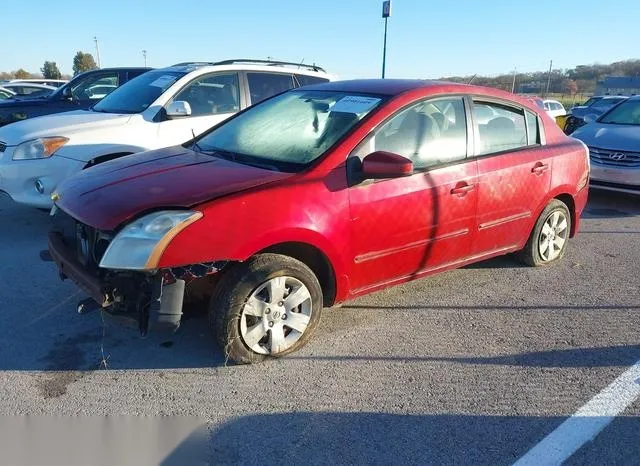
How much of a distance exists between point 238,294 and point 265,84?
4459 mm

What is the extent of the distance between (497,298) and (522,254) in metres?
0.86

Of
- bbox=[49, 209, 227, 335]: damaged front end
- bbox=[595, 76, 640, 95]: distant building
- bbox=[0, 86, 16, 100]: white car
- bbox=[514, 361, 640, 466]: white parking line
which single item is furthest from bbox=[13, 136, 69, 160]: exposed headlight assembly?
bbox=[595, 76, 640, 95]: distant building

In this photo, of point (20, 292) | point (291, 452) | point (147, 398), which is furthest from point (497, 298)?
point (20, 292)

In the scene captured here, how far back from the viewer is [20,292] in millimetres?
4105

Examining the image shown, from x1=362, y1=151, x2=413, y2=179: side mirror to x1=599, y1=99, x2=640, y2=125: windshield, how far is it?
703 cm

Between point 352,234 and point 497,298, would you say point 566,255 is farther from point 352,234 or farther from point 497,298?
point 352,234

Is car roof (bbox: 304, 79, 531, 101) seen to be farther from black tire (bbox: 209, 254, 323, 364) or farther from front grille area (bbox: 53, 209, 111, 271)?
front grille area (bbox: 53, 209, 111, 271)

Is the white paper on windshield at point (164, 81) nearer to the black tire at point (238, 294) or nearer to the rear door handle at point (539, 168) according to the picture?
the black tire at point (238, 294)

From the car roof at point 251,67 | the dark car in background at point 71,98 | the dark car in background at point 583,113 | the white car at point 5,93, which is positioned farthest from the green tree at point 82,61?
the car roof at point 251,67

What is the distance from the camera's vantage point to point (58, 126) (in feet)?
18.1

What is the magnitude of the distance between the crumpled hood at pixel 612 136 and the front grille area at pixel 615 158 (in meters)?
0.06

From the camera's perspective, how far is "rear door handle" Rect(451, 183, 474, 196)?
3.89 meters

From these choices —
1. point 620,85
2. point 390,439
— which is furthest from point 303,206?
point 620,85

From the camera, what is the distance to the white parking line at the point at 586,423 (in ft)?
8.16
